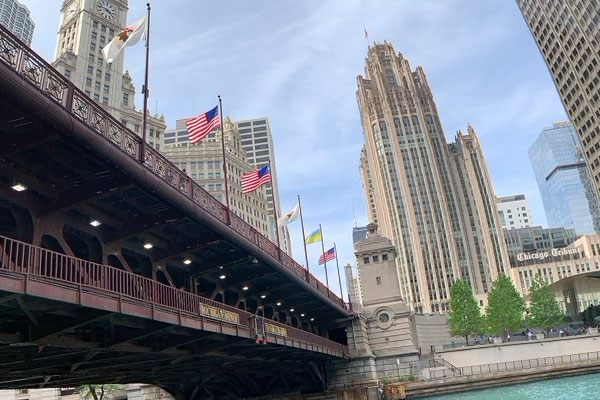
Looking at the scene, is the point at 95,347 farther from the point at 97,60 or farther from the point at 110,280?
the point at 97,60

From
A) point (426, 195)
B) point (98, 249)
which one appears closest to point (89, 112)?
point (98, 249)

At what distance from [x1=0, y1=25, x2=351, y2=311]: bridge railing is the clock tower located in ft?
275

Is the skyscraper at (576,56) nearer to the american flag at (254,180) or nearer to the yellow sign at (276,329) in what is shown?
the american flag at (254,180)

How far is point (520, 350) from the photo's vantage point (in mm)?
61344

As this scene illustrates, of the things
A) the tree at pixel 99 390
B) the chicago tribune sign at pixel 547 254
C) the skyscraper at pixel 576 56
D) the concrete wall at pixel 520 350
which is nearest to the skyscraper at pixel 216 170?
the tree at pixel 99 390

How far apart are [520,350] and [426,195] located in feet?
328

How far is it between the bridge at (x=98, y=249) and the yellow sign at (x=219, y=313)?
3.0 inches

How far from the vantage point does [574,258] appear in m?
154

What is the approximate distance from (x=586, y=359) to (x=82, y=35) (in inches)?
3915

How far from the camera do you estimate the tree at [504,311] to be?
267ft

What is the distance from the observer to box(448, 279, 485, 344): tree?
271 ft

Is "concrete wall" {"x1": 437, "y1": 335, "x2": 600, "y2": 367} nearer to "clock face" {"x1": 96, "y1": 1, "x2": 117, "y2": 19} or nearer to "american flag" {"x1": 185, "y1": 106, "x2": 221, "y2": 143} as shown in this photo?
"american flag" {"x1": 185, "y1": 106, "x2": 221, "y2": 143}

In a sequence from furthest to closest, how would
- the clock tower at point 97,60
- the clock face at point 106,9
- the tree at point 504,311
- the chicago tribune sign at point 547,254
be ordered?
the chicago tribune sign at point 547,254
the clock face at point 106,9
the clock tower at point 97,60
the tree at point 504,311

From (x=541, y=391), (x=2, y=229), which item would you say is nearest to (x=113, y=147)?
(x=2, y=229)
